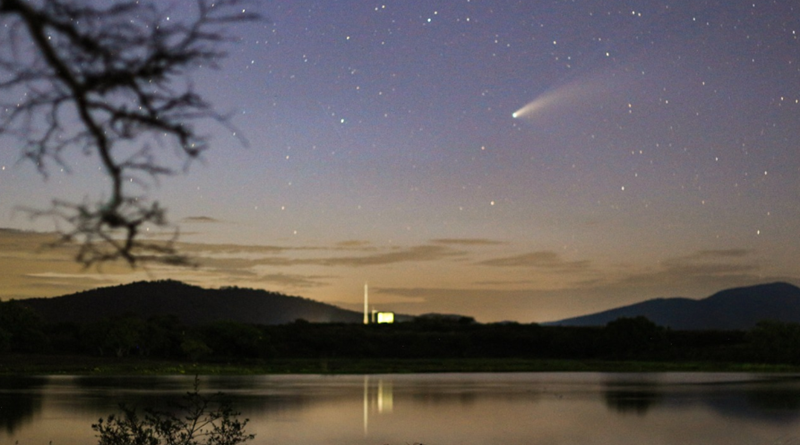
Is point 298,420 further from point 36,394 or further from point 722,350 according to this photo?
point 722,350

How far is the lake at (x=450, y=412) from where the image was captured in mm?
23641

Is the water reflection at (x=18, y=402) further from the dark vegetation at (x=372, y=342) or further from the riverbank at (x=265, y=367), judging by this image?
the dark vegetation at (x=372, y=342)

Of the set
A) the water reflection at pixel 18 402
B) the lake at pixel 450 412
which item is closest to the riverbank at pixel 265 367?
the water reflection at pixel 18 402

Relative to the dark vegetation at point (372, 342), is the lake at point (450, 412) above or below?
below

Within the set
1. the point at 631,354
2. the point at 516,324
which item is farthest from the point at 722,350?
the point at 516,324

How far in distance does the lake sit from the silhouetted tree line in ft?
126

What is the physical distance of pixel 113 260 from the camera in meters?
7.45

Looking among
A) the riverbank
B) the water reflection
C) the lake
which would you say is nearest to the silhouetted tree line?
the riverbank

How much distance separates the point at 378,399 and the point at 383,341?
2820 inches

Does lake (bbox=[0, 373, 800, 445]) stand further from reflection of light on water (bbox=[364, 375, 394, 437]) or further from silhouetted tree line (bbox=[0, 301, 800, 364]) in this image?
silhouetted tree line (bbox=[0, 301, 800, 364])

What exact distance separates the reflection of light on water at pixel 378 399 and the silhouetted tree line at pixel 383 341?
3920cm

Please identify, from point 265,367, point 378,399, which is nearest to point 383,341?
point 265,367

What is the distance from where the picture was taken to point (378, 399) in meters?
37.2

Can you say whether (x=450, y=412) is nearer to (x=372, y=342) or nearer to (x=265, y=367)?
(x=265, y=367)
